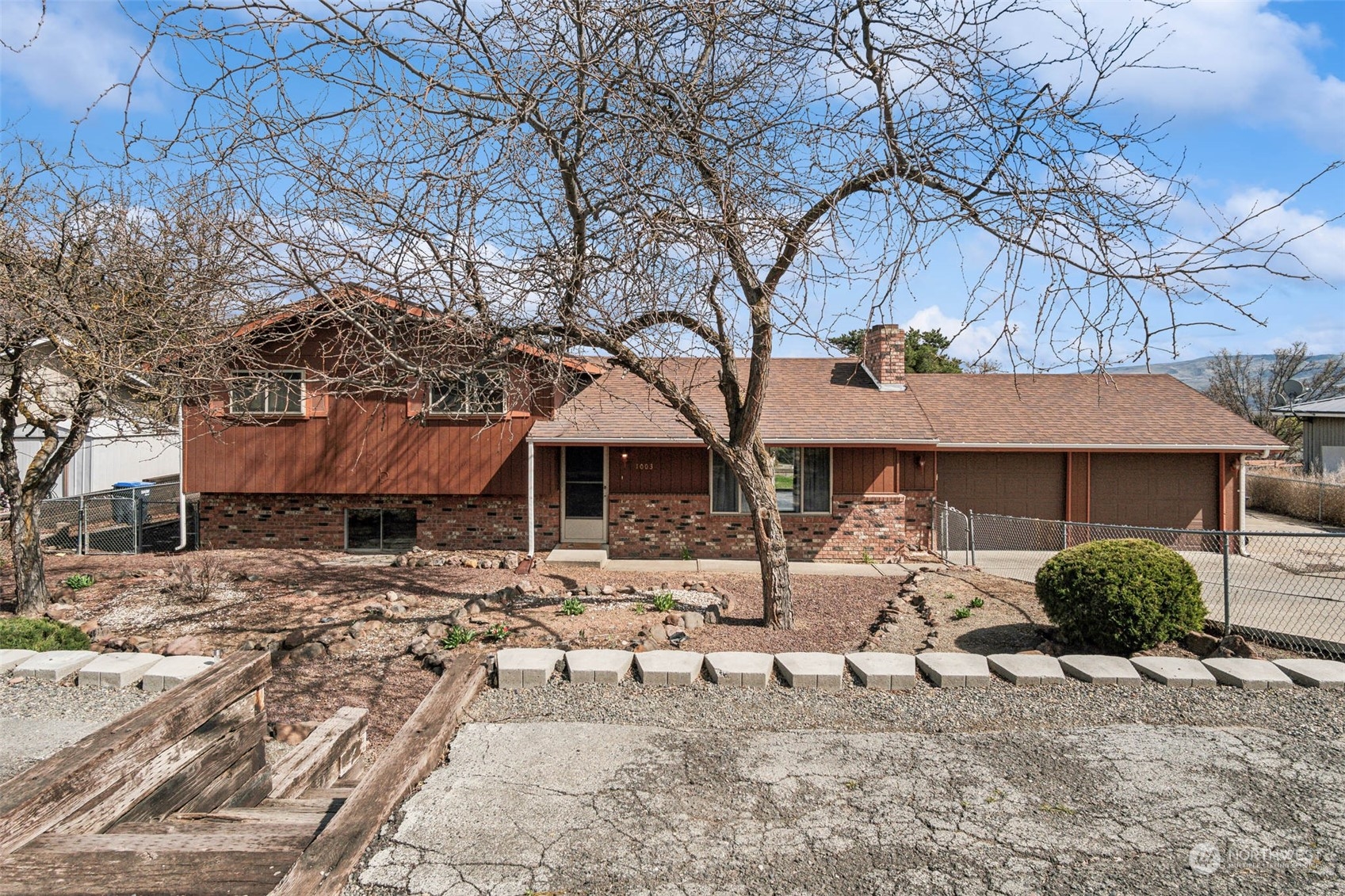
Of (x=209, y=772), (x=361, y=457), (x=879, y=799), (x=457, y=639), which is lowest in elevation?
(x=457, y=639)

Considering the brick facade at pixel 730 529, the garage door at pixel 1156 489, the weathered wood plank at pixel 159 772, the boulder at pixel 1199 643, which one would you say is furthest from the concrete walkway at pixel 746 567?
the weathered wood plank at pixel 159 772

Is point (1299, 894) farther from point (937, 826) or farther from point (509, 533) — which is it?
point (509, 533)

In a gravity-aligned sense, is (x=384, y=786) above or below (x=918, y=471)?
below

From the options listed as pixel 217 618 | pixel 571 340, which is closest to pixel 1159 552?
pixel 571 340

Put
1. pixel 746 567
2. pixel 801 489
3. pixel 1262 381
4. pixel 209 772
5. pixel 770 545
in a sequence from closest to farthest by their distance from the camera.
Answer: pixel 209 772
pixel 770 545
pixel 746 567
pixel 801 489
pixel 1262 381

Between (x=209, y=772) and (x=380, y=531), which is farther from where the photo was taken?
(x=380, y=531)

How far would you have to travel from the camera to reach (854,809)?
3457 millimetres

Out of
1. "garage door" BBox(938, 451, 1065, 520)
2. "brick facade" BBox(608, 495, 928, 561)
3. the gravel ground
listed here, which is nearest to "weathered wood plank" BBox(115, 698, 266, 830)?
the gravel ground

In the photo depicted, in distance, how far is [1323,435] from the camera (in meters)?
24.3

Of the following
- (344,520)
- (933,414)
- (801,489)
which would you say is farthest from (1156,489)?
(344,520)

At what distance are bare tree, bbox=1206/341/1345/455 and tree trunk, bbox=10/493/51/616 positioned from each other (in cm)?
4335

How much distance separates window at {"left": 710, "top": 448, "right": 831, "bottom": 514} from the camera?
47.0 ft

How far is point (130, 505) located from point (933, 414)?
16787 mm

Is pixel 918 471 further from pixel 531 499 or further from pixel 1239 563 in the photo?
pixel 531 499
